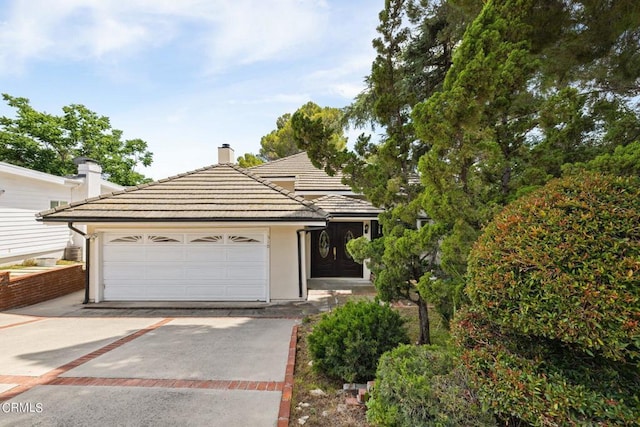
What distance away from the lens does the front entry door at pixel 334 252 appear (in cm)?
1309

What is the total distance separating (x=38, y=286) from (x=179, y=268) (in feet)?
15.0

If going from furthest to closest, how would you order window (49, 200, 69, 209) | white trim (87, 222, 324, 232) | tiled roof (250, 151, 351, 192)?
window (49, 200, 69, 209) → tiled roof (250, 151, 351, 192) → white trim (87, 222, 324, 232)

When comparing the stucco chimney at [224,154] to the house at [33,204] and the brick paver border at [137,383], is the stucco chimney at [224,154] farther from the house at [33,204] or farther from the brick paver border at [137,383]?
the brick paver border at [137,383]

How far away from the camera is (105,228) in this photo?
955cm

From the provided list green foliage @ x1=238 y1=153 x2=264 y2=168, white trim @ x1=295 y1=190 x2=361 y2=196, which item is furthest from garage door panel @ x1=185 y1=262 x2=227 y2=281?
green foliage @ x1=238 y1=153 x2=264 y2=168

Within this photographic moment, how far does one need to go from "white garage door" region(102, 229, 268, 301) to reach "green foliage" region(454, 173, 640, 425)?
7609 mm

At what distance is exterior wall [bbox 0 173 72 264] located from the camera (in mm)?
12883

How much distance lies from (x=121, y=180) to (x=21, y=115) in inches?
325

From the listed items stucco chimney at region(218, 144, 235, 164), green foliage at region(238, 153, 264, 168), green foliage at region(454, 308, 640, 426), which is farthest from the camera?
green foliage at region(238, 153, 264, 168)

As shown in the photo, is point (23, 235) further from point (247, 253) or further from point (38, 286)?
point (247, 253)

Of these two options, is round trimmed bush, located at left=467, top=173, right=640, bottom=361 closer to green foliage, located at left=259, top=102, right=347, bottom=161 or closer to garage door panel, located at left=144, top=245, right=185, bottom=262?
garage door panel, located at left=144, top=245, right=185, bottom=262

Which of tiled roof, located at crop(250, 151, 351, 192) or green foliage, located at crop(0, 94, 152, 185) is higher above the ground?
green foliage, located at crop(0, 94, 152, 185)

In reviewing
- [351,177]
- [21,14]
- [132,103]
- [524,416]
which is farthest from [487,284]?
[132,103]

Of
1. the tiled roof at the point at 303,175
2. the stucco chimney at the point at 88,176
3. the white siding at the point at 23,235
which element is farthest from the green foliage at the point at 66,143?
the tiled roof at the point at 303,175
